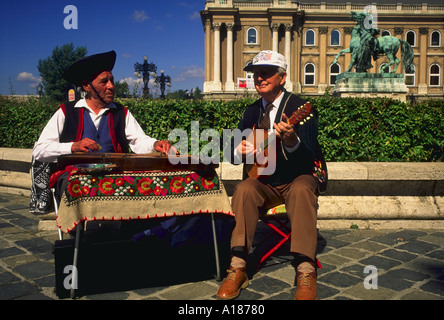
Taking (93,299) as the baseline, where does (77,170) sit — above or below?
above

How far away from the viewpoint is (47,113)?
6973 mm

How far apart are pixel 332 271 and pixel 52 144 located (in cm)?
259

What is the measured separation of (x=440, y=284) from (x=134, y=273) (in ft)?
7.85

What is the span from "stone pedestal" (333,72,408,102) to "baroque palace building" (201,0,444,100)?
3422 cm

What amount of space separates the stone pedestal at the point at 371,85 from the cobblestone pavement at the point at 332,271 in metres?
10.8

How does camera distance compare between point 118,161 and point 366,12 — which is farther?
point 366,12

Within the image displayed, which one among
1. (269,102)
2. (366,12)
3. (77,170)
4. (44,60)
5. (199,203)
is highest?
(44,60)

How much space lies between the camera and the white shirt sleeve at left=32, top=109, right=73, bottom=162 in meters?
3.41

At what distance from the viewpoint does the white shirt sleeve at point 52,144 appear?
11.2 ft

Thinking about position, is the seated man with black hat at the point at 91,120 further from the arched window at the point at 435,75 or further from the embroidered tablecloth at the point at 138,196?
the arched window at the point at 435,75

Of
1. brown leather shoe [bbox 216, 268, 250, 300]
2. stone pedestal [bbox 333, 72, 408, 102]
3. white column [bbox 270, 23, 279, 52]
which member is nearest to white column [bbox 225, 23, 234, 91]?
white column [bbox 270, 23, 279, 52]
